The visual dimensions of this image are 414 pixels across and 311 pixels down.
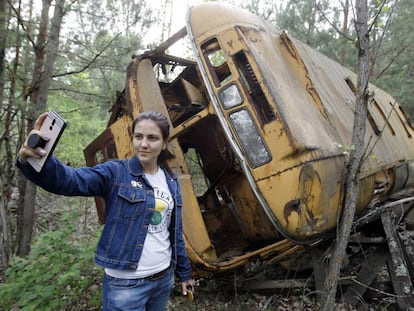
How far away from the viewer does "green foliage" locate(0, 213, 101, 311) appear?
300 cm

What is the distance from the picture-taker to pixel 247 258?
3.18 m

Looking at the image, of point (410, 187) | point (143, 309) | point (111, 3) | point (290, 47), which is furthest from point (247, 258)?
point (111, 3)

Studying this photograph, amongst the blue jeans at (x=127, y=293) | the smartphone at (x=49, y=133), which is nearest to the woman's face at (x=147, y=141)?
the smartphone at (x=49, y=133)

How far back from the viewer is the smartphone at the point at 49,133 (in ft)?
4.18

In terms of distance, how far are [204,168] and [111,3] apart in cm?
314

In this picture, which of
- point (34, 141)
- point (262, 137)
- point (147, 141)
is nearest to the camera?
point (34, 141)

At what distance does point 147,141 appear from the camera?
1760 mm

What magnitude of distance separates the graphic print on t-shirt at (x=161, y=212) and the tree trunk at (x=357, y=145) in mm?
1582

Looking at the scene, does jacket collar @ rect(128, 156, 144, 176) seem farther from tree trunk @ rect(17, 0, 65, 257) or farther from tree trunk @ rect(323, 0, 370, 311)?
tree trunk @ rect(17, 0, 65, 257)

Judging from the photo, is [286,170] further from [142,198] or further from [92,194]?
[92,194]

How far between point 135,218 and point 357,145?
188 centimetres

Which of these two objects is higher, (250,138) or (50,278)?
(250,138)

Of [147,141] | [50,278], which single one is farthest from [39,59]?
[147,141]

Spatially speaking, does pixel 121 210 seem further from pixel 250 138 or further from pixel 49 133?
pixel 250 138
